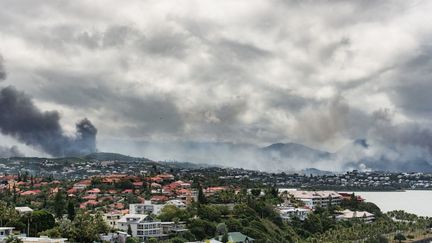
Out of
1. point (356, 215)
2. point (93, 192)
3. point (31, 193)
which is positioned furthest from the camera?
point (356, 215)

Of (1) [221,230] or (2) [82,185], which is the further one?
(2) [82,185]

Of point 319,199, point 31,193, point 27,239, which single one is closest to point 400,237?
point 319,199

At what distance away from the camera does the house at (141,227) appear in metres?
44.0

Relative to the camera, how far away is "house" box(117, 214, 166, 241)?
44.0m

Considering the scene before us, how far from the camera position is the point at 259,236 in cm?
4603

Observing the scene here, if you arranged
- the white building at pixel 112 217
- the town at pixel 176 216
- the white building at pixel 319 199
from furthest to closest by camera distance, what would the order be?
1. the white building at pixel 319 199
2. the white building at pixel 112 217
3. the town at pixel 176 216

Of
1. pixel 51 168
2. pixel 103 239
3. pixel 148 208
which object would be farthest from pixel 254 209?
pixel 51 168

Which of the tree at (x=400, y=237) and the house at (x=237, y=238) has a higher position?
the house at (x=237, y=238)

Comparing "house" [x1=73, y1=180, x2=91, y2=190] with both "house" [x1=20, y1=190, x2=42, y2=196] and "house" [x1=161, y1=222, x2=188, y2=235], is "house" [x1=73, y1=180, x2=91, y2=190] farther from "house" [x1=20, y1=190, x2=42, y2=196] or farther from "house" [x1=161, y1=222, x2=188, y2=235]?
"house" [x1=161, y1=222, x2=188, y2=235]

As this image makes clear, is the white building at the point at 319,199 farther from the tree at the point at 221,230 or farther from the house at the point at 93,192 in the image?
the tree at the point at 221,230

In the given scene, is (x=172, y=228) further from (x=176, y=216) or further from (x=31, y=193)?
(x=31, y=193)

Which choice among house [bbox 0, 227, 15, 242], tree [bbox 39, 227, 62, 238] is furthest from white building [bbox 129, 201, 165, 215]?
house [bbox 0, 227, 15, 242]

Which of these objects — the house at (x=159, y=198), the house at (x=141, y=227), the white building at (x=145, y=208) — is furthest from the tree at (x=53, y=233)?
the house at (x=159, y=198)

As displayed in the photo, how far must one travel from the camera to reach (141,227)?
145ft
